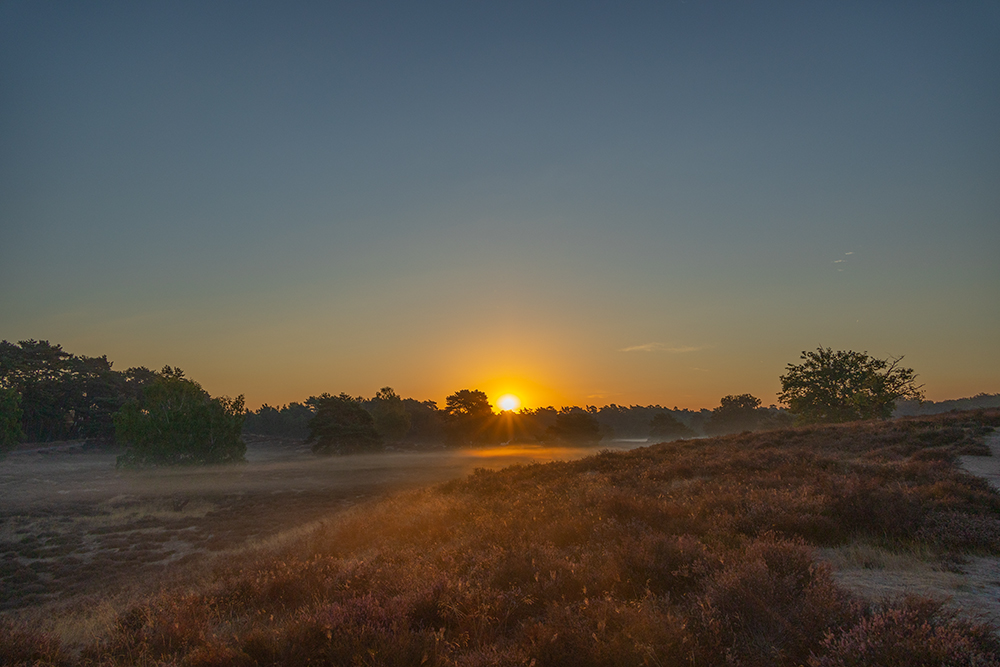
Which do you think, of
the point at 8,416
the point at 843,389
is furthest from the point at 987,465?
the point at 8,416

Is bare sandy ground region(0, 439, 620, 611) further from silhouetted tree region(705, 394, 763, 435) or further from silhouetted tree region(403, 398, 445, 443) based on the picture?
silhouetted tree region(705, 394, 763, 435)

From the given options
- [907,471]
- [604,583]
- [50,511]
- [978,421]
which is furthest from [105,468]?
[978,421]

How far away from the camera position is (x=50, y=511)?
1010 inches

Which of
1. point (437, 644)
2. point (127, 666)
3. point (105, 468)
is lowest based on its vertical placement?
point (105, 468)

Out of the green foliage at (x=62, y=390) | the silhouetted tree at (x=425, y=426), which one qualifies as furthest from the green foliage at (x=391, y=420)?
the green foliage at (x=62, y=390)

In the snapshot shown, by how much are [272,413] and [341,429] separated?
60.2 metres

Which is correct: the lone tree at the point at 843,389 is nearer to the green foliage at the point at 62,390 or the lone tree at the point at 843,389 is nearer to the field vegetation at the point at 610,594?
the field vegetation at the point at 610,594

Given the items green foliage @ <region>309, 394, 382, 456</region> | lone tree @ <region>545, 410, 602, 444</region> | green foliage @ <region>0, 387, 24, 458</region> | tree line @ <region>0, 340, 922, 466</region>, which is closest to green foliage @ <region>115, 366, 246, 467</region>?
tree line @ <region>0, 340, 922, 466</region>

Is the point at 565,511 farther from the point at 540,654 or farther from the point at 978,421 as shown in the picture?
the point at 978,421

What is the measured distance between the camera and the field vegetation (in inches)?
170

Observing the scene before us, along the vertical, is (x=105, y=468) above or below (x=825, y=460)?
below

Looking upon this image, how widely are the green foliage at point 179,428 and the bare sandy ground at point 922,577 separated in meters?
51.2

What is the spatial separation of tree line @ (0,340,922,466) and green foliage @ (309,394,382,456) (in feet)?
0.61

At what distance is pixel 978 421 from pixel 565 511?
22.7 metres
